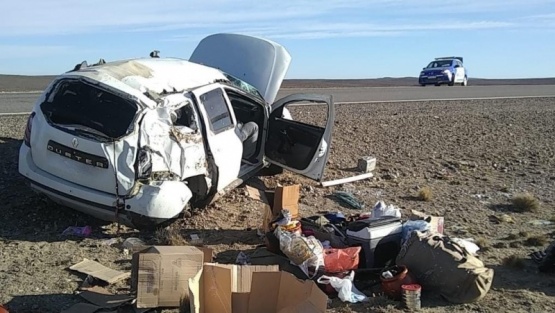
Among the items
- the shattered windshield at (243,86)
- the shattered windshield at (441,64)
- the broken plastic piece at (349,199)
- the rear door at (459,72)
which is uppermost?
the shattered windshield at (243,86)

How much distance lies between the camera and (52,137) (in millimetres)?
6453

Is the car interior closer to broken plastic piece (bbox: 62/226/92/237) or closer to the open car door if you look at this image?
the open car door

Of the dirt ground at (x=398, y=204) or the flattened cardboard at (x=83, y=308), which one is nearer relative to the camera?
the flattened cardboard at (x=83, y=308)

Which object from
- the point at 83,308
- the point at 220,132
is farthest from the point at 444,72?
the point at 83,308

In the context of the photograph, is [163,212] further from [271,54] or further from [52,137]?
[271,54]

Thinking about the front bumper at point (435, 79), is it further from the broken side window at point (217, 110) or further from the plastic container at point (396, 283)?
the plastic container at point (396, 283)

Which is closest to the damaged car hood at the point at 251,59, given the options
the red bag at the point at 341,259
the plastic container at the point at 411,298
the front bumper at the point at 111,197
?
the front bumper at the point at 111,197

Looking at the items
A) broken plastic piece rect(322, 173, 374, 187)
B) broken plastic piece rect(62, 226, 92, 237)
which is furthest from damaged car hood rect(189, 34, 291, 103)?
broken plastic piece rect(62, 226, 92, 237)

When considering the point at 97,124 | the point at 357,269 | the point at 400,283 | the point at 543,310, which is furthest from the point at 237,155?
the point at 543,310

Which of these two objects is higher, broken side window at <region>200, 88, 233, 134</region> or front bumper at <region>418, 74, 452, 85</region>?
broken side window at <region>200, 88, 233, 134</region>

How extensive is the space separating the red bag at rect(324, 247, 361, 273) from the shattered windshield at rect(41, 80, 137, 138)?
2.43m

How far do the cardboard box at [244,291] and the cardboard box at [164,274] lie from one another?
0.36 m

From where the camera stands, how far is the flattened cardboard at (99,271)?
5598 millimetres

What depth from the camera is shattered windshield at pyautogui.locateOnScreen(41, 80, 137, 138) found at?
6.37 meters
